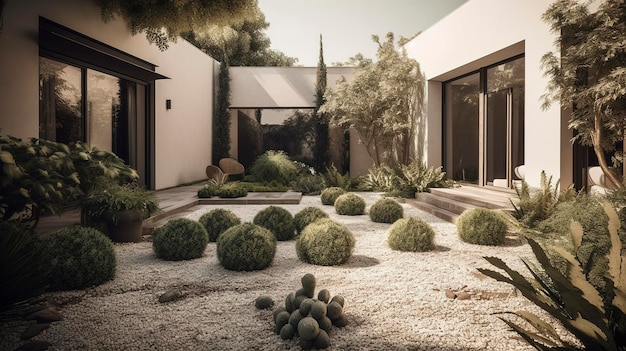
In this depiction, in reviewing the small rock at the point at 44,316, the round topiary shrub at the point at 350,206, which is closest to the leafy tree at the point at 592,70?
the round topiary shrub at the point at 350,206

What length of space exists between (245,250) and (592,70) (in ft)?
19.1

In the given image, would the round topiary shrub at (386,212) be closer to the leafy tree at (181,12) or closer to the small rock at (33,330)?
the leafy tree at (181,12)

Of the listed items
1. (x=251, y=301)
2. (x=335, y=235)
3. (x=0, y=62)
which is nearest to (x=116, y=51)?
(x=0, y=62)

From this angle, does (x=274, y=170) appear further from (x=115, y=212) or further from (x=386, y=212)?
(x=115, y=212)

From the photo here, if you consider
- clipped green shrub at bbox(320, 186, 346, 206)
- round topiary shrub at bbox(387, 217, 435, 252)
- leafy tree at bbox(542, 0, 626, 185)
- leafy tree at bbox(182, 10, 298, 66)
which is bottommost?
round topiary shrub at bbox(387, 217, 435, 252)

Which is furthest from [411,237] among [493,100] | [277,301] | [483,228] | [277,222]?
[493,100]

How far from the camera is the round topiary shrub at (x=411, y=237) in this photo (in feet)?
15.9

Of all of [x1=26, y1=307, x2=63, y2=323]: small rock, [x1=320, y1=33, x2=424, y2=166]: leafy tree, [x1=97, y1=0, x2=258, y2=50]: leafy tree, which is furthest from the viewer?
[x1=320, y1=33, x2=424, y2=166]: leafy tree

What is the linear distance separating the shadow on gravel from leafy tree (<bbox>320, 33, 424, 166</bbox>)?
8252 mm

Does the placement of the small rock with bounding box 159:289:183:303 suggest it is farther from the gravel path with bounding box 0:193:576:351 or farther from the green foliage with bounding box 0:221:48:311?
the green foliage with bounding box 0:221:48:311

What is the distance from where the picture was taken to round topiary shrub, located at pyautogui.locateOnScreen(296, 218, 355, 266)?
4207 mm

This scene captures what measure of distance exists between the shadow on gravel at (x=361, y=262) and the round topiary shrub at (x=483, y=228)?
1.52 m

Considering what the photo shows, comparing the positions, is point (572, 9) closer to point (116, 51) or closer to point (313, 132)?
point (116, 51)

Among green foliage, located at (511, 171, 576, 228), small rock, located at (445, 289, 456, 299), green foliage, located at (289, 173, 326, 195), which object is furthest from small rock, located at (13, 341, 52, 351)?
green foliage, located at (289, 173, 326, 195)
